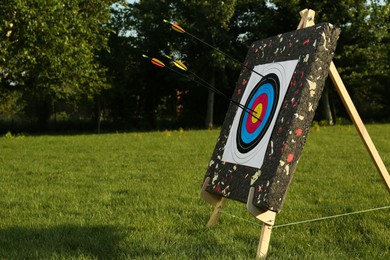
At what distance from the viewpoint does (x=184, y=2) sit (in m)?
26.1

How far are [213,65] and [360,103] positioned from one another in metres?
11.8

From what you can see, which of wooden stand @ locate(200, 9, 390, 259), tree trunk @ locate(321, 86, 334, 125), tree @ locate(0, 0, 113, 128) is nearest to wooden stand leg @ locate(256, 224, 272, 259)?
wooden stand @ locate(200, 9, 390, 259)

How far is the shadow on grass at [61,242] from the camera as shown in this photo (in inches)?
162

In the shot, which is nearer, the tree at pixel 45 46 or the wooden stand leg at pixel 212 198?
the wooden stand leg at pixel 212 198

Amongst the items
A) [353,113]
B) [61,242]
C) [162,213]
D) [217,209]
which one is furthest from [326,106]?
[61,242]

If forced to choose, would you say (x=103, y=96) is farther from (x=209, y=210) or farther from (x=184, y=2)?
(x=209, y=210)

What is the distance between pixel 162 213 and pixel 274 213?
2.25 metres

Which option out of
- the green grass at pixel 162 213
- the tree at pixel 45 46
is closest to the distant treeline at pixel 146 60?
the tree at pixel 45 46

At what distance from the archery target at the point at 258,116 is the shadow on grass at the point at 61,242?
4.19 feet

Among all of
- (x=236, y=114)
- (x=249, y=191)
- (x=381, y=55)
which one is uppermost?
(x=381, y=55)

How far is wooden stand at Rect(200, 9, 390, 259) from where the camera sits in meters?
3.61

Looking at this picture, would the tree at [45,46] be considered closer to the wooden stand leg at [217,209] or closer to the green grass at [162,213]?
the green grass at [162,213]

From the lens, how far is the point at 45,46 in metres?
19.7

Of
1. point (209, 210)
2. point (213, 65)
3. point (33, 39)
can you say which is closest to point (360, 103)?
point (213, 65)
